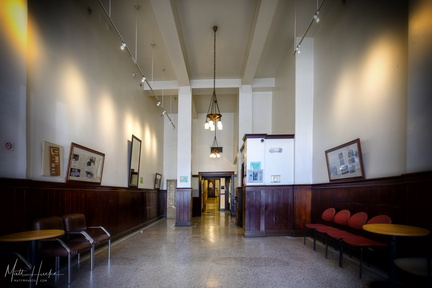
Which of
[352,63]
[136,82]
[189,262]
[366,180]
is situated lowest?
[189,262]

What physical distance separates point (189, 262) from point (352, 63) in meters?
Answer: 4.93

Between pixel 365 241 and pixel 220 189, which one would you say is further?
pixel 220 189

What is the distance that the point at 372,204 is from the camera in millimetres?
4059

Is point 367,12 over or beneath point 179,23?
beneath

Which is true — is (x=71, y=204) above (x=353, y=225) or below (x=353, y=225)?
above

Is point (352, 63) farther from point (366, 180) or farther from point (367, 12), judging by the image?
point (366, 180)

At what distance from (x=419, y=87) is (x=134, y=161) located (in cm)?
731

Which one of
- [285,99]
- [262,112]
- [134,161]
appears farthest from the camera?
[262,112]

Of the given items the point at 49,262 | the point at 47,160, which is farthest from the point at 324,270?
the point at 47,160

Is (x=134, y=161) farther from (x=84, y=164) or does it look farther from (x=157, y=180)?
(x=157, y=180)

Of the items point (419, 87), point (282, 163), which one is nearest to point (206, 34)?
point (282, 163)

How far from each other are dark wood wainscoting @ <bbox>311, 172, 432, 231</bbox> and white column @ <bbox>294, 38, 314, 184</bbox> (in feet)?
3.21

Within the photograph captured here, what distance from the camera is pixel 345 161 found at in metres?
4.84

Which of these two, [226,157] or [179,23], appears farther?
[226,157]
